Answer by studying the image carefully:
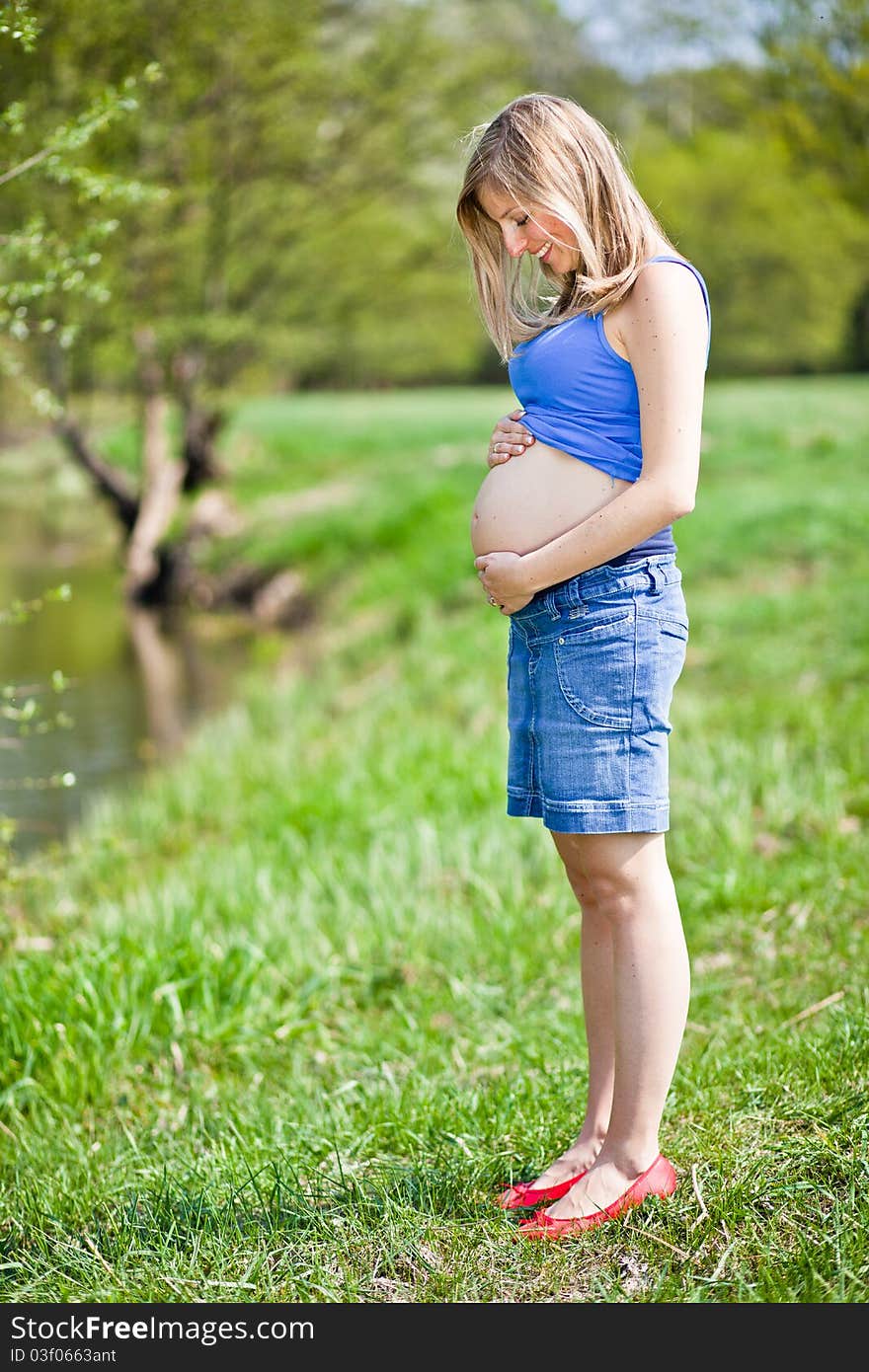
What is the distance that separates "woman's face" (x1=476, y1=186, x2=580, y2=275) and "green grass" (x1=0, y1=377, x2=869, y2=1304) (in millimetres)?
1713

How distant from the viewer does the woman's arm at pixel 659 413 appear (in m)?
2.23

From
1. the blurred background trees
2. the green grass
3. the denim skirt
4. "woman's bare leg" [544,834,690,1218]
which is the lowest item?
the green grass

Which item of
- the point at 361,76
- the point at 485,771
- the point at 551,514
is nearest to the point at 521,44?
the point at 361,76

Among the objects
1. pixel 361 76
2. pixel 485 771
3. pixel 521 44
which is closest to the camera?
pixel 485 771

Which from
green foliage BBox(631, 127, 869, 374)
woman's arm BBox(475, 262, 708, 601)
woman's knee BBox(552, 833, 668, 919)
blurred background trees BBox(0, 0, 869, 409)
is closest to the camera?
woman's arm BBox(475, 262, 708, 601)

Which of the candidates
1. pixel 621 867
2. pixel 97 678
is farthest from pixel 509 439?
pixel 97 678

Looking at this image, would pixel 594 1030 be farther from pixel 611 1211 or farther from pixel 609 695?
pixel 609 695

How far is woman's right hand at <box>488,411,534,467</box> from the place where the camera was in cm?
244

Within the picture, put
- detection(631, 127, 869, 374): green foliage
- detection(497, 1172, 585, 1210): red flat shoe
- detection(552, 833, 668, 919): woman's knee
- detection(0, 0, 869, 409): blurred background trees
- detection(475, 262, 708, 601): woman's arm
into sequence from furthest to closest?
detection(631, 127, 869, 374): green foliage < detection(0, 0, 869, 409): blurred background trees < detection(497, 1172, 585, 1210): red flat shoe < detection(552, 833, 668, 919): woman's knee < detection(475, 262, 708, 601): woman's arm

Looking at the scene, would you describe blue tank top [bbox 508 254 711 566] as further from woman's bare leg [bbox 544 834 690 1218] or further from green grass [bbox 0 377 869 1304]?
green grass [bbox 0 377 869 1304]

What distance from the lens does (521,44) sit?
2048 centimetres

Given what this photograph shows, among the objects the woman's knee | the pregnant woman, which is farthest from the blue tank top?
the woman's knee
